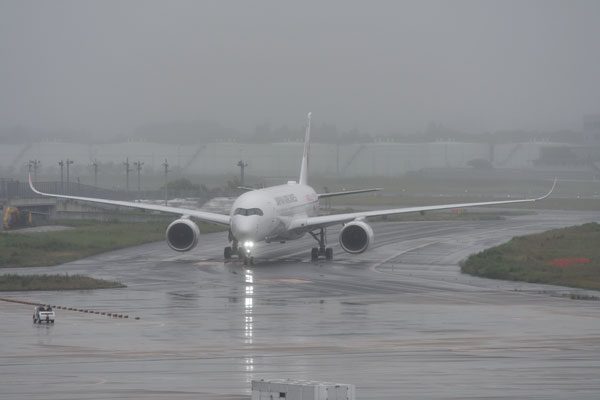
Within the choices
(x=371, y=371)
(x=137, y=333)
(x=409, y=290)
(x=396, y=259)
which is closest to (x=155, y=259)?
(x=396, y=259)

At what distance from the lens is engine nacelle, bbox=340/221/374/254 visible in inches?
2643

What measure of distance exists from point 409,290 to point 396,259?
16.9 meters

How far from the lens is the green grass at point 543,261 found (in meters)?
57.1

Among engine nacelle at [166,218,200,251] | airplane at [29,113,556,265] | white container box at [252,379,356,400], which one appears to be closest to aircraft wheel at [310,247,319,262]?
airplane at [29,113,556,265]

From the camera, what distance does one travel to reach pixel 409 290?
52312 millimetres

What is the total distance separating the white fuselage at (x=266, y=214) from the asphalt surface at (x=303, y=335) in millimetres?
1969

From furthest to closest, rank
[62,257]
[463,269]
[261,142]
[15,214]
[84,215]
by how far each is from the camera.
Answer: [261,142], [84,215], [15,214], [62,257], [463,269]

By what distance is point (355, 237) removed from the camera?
67500 millimetres

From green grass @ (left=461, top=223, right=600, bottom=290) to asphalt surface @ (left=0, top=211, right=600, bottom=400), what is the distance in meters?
1.56

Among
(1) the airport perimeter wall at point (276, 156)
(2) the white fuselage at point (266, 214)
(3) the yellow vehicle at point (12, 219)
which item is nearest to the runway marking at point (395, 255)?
(2) the white fuselage at point (266, 214)

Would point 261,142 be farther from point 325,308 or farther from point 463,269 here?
point 325,308

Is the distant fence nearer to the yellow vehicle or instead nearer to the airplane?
the yellow vehicle

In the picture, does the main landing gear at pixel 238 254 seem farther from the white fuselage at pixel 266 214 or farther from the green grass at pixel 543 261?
the green grass at pixel 543 261

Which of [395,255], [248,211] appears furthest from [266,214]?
[395,255]
